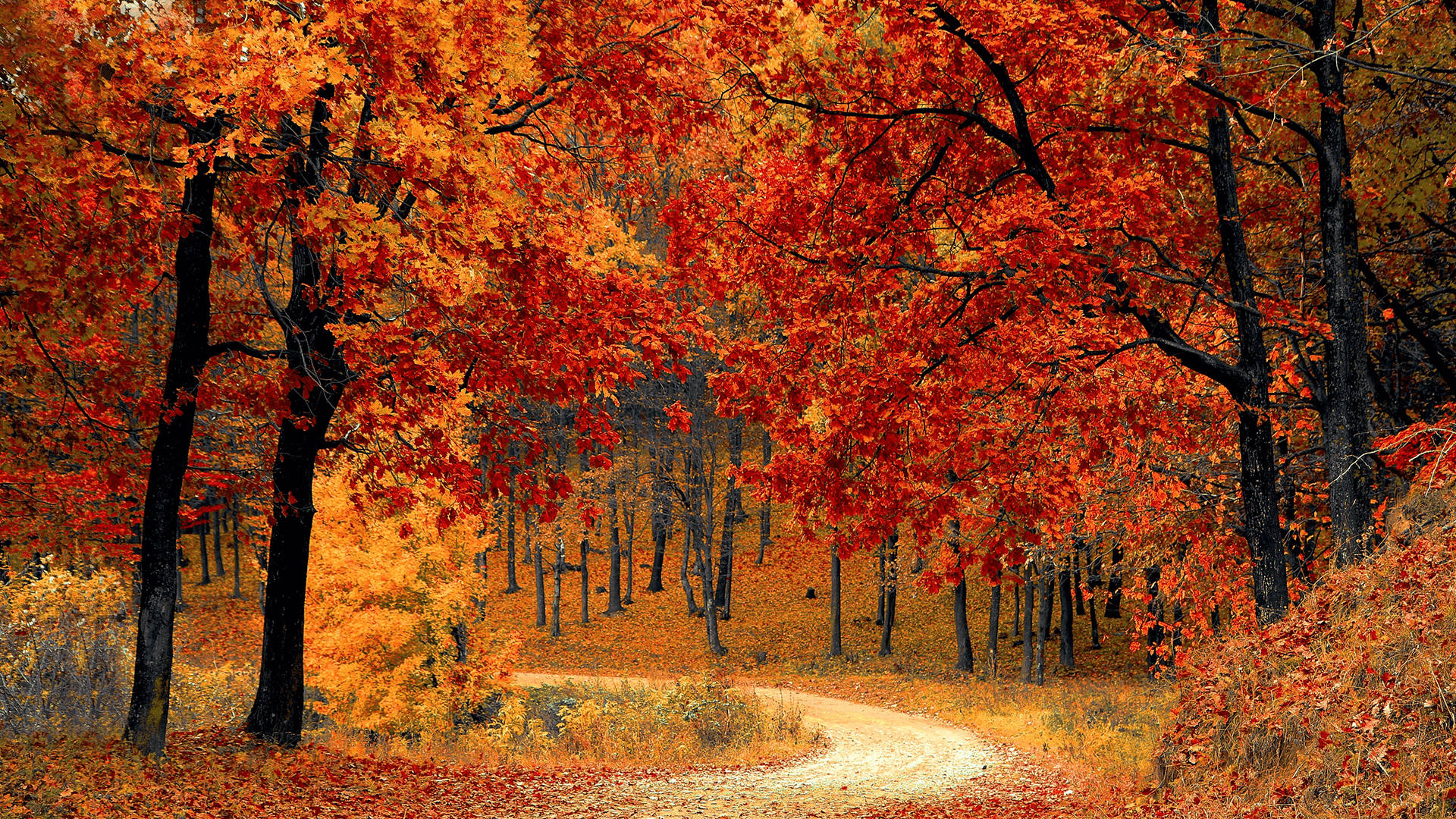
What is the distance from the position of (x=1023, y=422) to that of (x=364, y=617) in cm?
1309

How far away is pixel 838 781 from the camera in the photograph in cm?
1216

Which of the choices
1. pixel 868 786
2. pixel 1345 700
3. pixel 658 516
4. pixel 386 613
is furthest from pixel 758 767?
pixel 658 516

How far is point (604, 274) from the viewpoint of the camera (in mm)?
8594

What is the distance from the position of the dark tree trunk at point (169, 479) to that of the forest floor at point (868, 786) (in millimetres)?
4614

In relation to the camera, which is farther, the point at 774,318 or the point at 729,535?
the point at 729,535

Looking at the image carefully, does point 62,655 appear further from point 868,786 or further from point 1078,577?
point 1078,577

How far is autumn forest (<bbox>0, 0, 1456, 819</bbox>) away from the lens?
6.53m

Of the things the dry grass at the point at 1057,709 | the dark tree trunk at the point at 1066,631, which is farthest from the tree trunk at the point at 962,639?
the dark tree trunk at the point at 1066,631

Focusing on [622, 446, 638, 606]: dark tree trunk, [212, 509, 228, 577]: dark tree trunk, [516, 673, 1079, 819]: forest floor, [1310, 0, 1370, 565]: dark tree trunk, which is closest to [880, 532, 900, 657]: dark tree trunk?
[516, 673, 1079, 819]: forest floor

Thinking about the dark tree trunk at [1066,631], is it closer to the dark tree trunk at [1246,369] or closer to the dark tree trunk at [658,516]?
the dark tree trunk at [658,516]

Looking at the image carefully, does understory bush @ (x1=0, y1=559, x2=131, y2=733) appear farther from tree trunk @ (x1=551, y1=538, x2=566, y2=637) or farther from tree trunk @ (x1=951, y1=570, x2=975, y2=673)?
tree trunk @ (x1=551, y1=538, x2=566, y2=637)

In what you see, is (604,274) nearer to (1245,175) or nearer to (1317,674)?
(1317,674)

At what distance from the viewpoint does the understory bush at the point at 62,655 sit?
34.5 ft

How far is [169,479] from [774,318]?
20.8 feet
